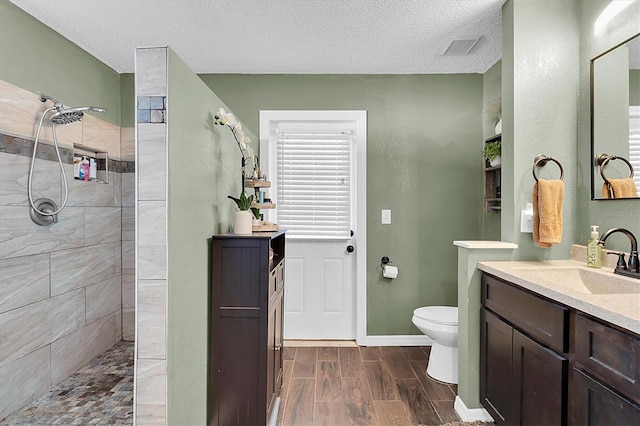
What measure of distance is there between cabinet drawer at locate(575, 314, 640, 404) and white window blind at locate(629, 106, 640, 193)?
3.10ft

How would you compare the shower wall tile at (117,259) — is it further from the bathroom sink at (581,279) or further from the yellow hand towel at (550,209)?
the yellow hand towel at (550,209)

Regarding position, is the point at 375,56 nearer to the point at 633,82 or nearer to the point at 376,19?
the point at 376,19

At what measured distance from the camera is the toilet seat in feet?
8.25

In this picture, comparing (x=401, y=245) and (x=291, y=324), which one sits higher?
(x=401, y=245)

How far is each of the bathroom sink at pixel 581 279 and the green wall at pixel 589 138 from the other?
235 mm

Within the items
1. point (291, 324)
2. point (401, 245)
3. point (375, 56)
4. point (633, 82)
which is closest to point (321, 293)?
point (291, 324)

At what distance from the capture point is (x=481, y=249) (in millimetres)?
2105

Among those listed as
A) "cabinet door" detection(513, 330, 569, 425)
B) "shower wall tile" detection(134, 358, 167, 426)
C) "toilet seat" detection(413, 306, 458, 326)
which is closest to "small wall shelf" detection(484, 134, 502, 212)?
"toilet seat" detection(413, 306, 458, 326)

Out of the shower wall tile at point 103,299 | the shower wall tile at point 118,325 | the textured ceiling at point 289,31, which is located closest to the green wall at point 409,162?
the textured ceiling at point 289,31

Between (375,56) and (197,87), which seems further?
(375,56)

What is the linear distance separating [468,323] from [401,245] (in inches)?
49.2

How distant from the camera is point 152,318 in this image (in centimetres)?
145

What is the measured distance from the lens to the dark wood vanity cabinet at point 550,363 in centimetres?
114

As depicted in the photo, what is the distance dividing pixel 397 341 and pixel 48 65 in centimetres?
356
